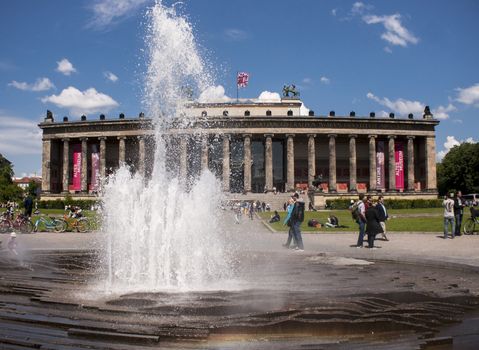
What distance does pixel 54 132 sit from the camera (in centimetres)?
8238

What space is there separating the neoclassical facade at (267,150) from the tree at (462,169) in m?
15.7

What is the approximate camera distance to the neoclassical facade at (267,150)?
77.6 meters

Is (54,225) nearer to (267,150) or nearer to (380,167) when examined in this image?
A: (267,150)

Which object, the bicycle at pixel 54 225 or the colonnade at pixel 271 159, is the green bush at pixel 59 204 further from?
the bicycle at pixel 54 225

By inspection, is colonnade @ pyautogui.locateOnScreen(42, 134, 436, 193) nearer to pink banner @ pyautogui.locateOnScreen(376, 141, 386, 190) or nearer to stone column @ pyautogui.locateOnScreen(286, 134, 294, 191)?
stone column @ pyautogui.locateOnScreen(286, 134, 294, 191)

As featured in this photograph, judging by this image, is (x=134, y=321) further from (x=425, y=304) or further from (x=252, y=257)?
(x=252, y=257)

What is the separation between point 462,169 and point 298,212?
90784 millimetres

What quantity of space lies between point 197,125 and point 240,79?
1082cm

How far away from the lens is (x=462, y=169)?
319 ft

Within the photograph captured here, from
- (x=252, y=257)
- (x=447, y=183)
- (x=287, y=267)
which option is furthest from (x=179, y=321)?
(x=447, y=183)

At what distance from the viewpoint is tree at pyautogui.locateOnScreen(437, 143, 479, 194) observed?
9469 centimetres

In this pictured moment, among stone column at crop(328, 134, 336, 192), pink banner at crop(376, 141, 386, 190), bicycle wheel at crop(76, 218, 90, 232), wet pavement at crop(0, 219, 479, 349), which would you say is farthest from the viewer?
stone column at crop(328, 134, 336, 192)

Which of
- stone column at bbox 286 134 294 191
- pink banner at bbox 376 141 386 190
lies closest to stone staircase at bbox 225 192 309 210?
stone column at bbox 286 134 294 191

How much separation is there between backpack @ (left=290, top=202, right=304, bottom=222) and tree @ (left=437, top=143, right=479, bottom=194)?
284ft
